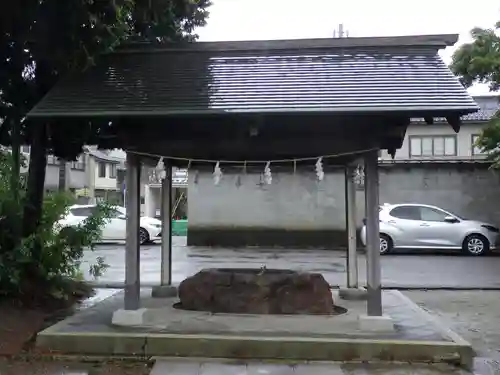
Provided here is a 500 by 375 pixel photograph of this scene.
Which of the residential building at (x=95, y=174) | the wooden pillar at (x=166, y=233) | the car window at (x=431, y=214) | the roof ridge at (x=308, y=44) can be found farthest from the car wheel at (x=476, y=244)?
the residential building at (x=95, y=174)

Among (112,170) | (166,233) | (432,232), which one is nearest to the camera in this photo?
(166,233)

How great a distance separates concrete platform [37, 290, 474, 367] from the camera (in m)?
6.79

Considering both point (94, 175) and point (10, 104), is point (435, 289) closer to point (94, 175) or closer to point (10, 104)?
point (10, 104)

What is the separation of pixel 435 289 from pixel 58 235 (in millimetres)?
8160

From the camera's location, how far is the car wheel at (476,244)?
19.7 meters

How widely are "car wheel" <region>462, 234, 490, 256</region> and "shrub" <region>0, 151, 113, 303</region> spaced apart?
14268 mm

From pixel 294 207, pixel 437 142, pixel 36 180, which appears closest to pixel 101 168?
pixel 437 142

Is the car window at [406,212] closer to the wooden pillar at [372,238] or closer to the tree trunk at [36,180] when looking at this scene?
the wooden pillar at [372,238]

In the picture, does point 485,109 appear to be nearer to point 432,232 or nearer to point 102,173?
point 432,232

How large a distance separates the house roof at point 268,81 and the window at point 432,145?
22.0 meters

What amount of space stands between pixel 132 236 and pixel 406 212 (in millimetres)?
14416

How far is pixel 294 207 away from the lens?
21.9 metres

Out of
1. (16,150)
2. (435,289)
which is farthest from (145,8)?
(435,289)

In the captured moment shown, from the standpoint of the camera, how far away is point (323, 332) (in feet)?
24.2
